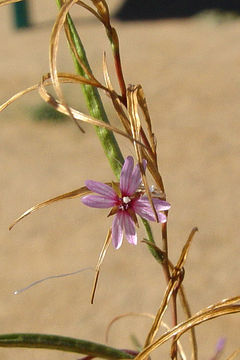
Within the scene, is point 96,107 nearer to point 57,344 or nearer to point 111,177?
point 57,344

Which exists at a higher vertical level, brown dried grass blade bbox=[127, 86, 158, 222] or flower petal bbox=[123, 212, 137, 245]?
brown dried grass blade bbox=[127, 86, 158, 222]

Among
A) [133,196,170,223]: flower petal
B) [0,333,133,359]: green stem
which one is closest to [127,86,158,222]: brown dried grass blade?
[133,196,170,223]: flower petal

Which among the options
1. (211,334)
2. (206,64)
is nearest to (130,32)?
(206,64)

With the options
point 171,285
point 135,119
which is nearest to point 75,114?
point 135,119

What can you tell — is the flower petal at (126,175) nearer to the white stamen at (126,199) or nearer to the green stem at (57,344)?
the white stamen at (126,199)

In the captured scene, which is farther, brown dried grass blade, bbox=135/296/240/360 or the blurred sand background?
the blurred sand background

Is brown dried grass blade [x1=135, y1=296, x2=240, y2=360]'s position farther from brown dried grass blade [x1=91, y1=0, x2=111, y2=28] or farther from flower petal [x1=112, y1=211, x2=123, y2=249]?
brown dried grass blade [x1=91, y1=0, x2=111, y2=28]
